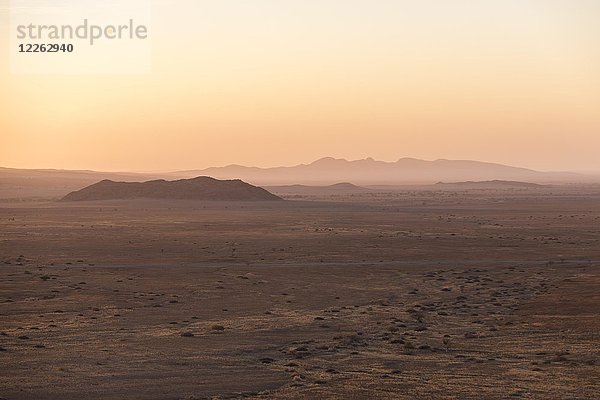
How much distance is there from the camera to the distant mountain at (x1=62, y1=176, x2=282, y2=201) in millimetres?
154250

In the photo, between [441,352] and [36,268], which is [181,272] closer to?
[36,268]

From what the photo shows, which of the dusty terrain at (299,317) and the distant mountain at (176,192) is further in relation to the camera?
the distant mountain at (176,192)

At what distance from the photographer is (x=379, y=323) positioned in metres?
31.3

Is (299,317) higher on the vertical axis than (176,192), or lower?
lower

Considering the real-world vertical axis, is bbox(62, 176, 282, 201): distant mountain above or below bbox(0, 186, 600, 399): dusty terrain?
above

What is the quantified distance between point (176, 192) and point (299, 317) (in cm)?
12635

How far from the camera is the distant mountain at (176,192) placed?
15425cm

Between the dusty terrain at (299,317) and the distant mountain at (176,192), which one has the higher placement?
the distant mountain at (176,192)

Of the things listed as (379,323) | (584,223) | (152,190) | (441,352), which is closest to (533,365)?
(441,352)

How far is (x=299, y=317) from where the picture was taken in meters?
32.8

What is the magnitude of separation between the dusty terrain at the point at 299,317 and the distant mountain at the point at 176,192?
82063mm

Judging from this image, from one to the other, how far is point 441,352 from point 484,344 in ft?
6.70

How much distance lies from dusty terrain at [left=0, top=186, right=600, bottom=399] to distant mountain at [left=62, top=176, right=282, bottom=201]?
8206cm

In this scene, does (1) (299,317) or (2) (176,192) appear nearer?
(1) (299,317)
